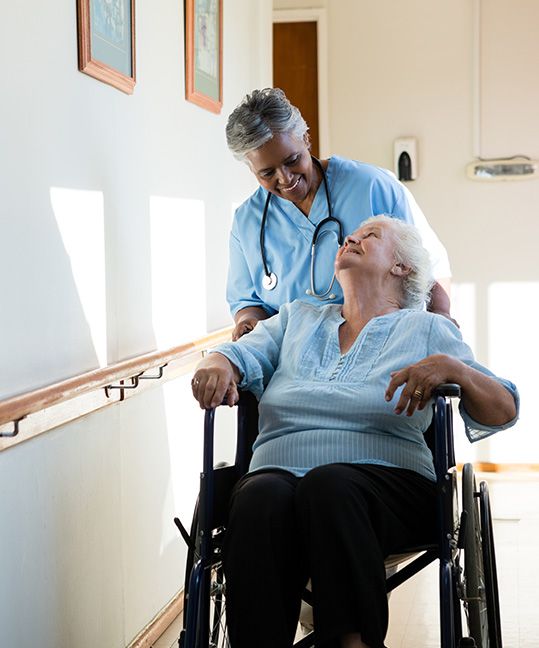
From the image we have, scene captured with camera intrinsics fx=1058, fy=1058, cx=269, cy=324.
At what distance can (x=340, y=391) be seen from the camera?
216cm

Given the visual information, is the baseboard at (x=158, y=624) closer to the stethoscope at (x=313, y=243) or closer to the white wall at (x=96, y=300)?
the white wall at (x=96, y=300)

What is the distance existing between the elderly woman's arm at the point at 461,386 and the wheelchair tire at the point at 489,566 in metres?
0.19

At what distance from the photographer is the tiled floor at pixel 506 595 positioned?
2.94 metres

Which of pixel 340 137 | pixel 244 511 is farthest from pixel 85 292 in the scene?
pixel 340 137

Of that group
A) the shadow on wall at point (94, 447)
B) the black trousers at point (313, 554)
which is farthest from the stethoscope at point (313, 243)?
the black trousers at point (313, 554)

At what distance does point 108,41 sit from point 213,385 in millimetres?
937

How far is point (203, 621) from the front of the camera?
1.93 m

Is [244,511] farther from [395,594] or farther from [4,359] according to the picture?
[395,594]

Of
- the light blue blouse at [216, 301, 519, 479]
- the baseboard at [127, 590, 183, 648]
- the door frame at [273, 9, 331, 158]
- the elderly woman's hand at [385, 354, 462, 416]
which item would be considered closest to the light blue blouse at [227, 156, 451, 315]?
the light blue blouse at [216, 301, 519, 479]

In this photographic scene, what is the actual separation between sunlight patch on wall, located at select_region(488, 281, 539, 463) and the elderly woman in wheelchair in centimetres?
273

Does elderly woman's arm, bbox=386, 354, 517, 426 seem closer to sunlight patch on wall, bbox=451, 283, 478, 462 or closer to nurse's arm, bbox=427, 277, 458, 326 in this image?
nurse's arm, bbox=427, 277, 458, 326

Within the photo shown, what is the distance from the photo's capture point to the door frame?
5.14 m

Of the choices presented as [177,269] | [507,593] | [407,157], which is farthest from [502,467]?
[177,269]

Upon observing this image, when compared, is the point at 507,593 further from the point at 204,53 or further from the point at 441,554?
the point at 204,53
